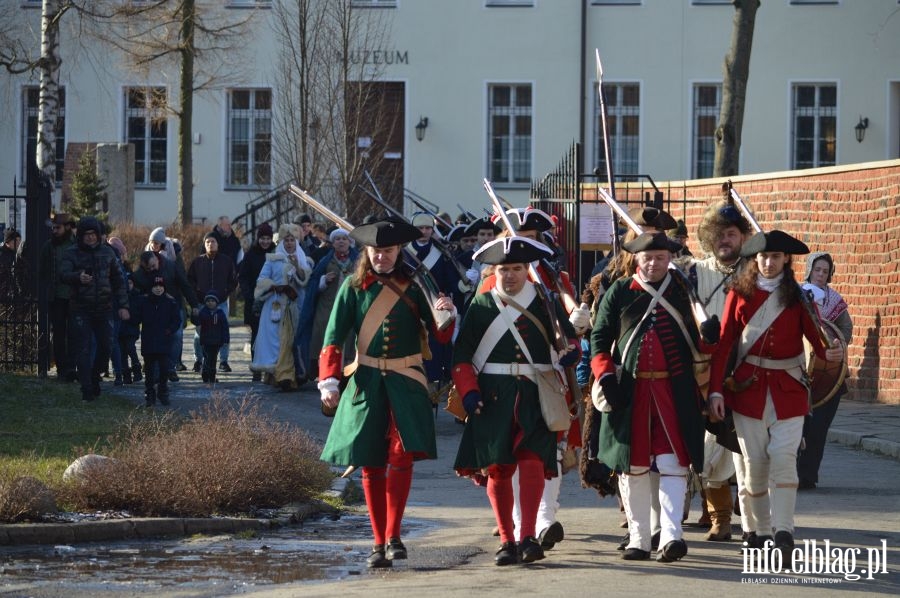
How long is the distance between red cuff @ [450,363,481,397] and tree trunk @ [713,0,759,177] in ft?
56.7

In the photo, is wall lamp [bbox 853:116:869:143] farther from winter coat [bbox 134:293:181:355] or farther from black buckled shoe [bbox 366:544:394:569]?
black buckled shoe [bbox 366:544:394:569]

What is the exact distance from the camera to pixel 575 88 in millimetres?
36375

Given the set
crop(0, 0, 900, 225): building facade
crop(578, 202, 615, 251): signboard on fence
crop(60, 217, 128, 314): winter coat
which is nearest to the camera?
crop(60, 217, 128, 314): winter coat

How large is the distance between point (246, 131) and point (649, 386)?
29.7m

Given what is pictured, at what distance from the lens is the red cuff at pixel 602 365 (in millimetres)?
8742

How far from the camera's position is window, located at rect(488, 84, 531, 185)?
121 ft

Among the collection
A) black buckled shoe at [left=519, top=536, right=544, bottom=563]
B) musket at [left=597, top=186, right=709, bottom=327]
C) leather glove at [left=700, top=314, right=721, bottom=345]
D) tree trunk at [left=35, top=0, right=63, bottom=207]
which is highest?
tree trunk at [left=35, top=0, right=63, bottom=207]

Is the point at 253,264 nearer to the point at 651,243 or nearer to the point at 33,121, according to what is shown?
the point at 651,243

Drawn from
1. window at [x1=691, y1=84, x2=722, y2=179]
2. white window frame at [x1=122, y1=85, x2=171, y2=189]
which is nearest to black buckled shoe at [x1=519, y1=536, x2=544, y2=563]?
window at [x1=691, y1=84, x2=722, y2=179]

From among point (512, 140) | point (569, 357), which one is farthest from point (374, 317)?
point (512, 140)

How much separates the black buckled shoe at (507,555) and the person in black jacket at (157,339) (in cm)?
849

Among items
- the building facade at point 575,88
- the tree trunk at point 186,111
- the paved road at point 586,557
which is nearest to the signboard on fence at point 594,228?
the paved road at point 586,557

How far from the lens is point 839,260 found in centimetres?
1923

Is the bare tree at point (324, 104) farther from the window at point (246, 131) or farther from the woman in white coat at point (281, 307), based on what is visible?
the woman in white coat at point (281, 307)
